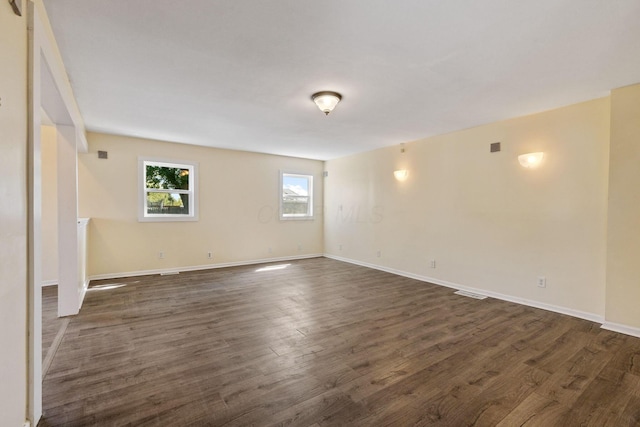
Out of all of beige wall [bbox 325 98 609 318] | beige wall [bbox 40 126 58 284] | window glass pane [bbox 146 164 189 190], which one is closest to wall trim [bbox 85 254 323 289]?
beige wall [bbox 40 126 58 284]

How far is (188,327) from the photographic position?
303cm

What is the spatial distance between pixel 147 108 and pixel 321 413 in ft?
12.7

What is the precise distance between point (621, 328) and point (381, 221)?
12.0ft

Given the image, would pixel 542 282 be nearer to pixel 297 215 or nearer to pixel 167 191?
pixel 297 215

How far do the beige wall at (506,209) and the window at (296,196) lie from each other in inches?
74.5

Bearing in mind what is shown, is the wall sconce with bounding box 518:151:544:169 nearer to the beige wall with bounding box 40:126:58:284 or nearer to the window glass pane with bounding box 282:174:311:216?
the window glass pane with bounding box 282:174:311:216

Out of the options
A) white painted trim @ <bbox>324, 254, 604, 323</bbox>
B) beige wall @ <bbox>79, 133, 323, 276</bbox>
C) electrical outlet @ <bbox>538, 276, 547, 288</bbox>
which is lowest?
white painted trim @ <bbox>324, 254, 604, 323</bbox>

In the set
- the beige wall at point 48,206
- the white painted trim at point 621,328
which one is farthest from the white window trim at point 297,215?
the white painted trim at point 621,328

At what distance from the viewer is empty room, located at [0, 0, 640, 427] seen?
70.1 inches

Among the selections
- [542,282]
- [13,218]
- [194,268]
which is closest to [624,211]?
[542,282]

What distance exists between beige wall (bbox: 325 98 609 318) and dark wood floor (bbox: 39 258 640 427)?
0.50 m

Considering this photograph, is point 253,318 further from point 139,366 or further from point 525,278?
point 525,278

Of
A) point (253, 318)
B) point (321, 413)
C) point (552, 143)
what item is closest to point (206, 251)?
point (253, 318)

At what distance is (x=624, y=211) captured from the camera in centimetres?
296
